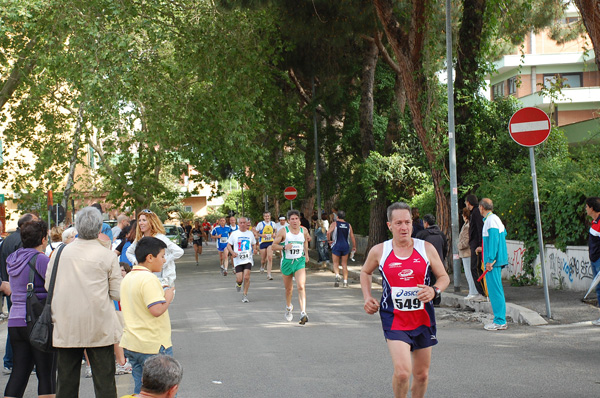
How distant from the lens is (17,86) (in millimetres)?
29844

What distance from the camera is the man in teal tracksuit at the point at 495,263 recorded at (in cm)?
1103

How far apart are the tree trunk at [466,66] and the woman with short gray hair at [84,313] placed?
14.0 metres

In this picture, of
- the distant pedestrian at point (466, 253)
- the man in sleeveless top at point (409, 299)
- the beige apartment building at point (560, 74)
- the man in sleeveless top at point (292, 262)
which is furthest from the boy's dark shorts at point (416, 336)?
the beige apartment building at point (560, 74)

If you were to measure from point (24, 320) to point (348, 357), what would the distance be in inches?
154

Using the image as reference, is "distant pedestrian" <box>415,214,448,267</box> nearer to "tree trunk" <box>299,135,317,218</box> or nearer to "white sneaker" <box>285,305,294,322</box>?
"white sneaker" <box>285,305,294,322</box>

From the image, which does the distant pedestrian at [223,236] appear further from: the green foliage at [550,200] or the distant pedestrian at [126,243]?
the distant pedestrian at [126,243]

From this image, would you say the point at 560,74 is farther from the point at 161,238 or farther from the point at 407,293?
the point at 407,293

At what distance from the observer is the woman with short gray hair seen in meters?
5.49

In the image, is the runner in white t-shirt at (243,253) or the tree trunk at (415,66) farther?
the tree trunk at (415,66)

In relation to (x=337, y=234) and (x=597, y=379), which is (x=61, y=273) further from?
(x=337, y=234)

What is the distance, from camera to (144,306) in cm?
580

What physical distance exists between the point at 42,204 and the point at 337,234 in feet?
67.4

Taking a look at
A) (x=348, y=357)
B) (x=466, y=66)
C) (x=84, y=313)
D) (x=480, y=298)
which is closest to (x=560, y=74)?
(x=466, y=66)

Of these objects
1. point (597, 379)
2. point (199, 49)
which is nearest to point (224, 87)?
point (199, 49)
